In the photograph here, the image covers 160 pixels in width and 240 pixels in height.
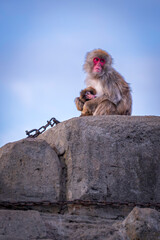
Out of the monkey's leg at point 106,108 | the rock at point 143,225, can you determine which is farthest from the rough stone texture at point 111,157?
the monkey's leg at point 106,108

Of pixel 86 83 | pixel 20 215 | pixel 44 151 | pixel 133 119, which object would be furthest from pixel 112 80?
pixel 20 215

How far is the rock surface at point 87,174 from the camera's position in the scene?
3496 mm

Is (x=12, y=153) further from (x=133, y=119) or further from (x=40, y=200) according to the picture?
(x=133, y=119)

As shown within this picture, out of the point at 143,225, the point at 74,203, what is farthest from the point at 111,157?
the point at 143,225

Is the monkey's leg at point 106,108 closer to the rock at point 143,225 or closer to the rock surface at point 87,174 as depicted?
the rock surface at point 87,174

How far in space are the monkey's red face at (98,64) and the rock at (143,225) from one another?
4.34 meters

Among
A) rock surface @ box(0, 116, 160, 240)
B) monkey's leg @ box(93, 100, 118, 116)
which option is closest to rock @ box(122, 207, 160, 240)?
rock surface @ box(0, 116, 160, 240)

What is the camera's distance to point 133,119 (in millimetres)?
4164

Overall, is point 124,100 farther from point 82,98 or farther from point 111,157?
point 111,157

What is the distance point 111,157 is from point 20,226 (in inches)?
46.6

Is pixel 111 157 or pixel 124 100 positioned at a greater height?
pixel 124 100

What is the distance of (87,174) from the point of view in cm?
370

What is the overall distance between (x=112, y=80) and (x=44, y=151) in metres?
3.28

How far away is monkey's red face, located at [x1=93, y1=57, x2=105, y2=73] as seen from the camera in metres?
7.21
